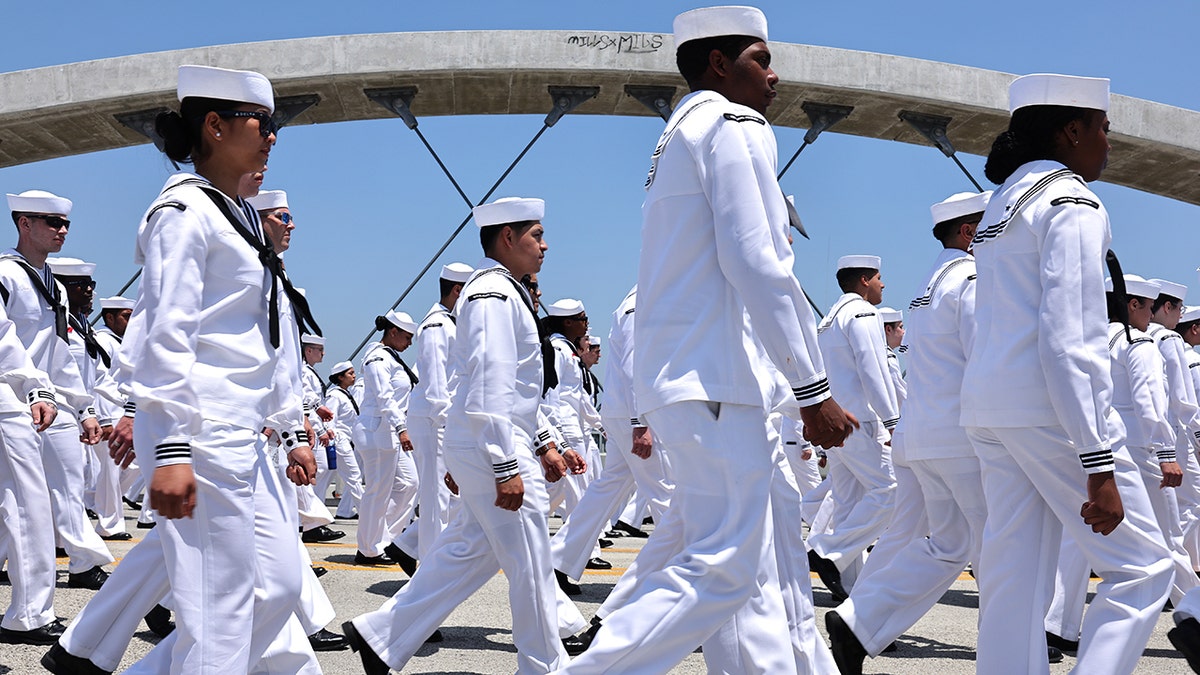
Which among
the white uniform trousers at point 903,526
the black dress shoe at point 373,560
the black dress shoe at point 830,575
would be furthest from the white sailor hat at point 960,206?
the black dress shoe at point 373,560

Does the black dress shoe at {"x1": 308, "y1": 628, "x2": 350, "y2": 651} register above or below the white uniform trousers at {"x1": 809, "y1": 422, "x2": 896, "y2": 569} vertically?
below

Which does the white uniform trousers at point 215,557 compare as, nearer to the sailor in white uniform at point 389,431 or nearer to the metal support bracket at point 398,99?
the sailor in white uniform at point 389,431

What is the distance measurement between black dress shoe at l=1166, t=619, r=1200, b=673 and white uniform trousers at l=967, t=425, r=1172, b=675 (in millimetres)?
325

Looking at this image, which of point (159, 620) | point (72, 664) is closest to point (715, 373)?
point (72, 664)

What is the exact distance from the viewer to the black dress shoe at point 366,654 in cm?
521

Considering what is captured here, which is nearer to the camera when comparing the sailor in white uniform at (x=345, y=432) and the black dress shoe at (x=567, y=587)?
the black dress shoe at (x=567, y=587)

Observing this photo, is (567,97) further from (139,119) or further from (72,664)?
(72,664)

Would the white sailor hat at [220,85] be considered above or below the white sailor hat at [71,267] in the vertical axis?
above

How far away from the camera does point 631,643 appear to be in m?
3.25

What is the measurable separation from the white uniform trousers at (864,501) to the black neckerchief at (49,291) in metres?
4.84

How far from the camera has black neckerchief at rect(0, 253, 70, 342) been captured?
22.1 feet

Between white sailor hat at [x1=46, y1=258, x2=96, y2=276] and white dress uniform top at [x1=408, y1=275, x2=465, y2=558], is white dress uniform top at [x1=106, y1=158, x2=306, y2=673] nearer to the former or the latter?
white dress uniform top at [x1=408, y1=275, x2=465, y2=558]

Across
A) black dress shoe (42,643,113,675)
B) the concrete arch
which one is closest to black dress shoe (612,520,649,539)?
the concrete arch

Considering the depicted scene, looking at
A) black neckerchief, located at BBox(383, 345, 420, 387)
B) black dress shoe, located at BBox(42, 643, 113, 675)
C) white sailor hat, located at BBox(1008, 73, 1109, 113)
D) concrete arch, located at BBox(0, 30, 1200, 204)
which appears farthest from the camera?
concrete arch, located at BBox(0, 30, 1200, 204)
